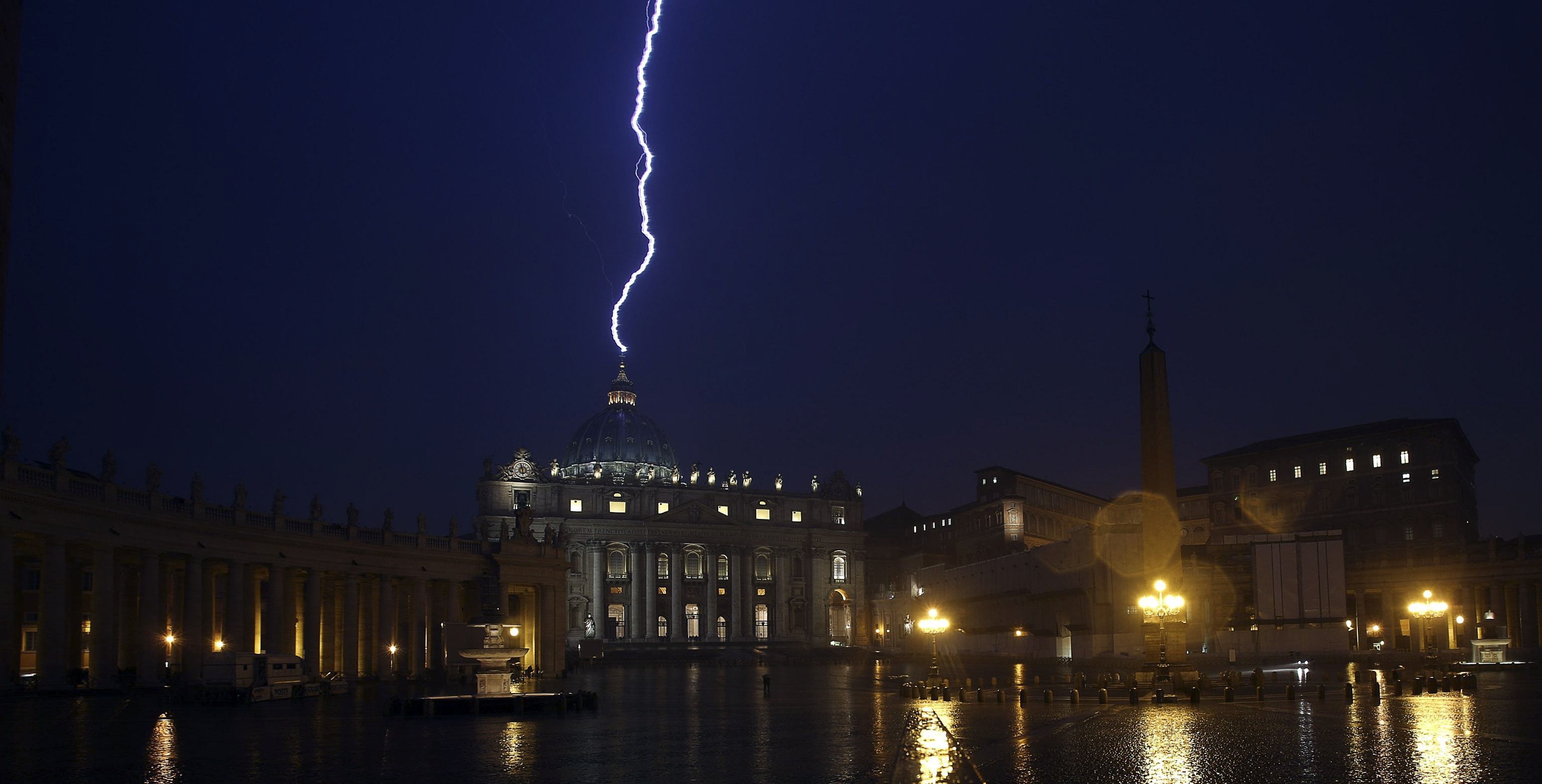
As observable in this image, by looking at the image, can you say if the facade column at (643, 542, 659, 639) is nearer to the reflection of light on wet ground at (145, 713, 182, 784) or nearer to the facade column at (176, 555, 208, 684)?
the facade column at (176, 555, 208, 684)

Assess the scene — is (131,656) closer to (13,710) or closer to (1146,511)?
(13,710)

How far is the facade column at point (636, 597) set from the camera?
487 feet

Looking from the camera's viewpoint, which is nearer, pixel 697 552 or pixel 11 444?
pixel 11 444

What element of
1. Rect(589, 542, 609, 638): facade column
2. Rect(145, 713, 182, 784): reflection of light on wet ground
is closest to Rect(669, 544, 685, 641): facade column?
Rect(589, 542, 609, 638): facade column

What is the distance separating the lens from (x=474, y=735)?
29422 millimetres

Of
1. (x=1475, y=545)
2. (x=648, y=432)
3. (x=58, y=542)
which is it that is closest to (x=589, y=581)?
(x=648, y=432)

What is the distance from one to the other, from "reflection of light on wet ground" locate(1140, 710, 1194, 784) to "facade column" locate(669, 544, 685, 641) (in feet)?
400

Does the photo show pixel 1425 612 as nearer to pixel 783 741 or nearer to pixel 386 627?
pixel 386 627

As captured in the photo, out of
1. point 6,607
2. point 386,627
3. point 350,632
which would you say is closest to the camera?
point 6,607

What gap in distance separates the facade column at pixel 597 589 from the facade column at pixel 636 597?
9.13ft

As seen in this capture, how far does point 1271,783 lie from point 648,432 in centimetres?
17198

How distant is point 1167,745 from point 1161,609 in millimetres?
18478

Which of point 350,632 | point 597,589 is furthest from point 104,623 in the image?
point 597,589

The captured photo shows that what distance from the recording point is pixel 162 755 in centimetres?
2458
